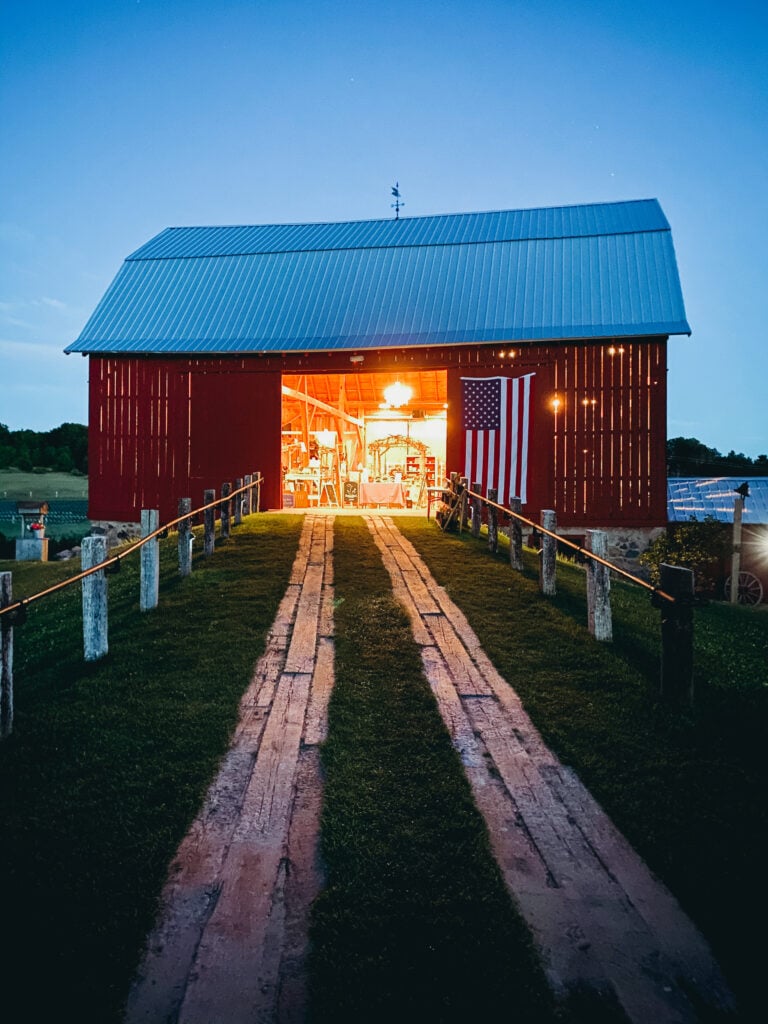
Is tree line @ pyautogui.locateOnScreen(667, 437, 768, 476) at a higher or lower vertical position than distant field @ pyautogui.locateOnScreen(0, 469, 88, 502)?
higher

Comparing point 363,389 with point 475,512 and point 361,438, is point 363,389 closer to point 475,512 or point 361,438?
point 361,438

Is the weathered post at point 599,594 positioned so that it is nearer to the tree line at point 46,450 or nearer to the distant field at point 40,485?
the distant field at point 40,485

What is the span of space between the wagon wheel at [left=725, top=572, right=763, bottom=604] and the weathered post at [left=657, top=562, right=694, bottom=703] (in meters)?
13.5

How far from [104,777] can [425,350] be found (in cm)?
1378

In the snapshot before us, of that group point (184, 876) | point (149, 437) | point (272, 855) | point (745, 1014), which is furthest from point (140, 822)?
point (149, 437)

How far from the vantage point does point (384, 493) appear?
1923cm

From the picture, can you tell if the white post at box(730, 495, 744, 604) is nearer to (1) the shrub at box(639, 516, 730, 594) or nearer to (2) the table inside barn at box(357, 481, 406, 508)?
(1) the shrub at box(639, 516, 730, 594)

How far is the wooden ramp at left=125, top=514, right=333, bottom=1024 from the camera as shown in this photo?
234 centimetres

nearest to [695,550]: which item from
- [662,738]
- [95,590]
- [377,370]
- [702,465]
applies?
[377,370]

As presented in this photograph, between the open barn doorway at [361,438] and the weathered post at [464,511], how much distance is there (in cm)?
444

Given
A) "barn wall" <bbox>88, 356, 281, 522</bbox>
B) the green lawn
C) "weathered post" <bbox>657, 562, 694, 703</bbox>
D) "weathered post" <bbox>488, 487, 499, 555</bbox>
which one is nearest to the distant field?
"barn wall" <bbox>88, 356, 281, 522</bbox>

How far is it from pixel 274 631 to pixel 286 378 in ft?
48.0

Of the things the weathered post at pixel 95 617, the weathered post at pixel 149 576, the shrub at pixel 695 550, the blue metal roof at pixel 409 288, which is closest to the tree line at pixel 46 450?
the blue metal roof at pixel 409 288

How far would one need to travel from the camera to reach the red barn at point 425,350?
603 inches
